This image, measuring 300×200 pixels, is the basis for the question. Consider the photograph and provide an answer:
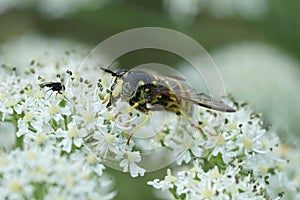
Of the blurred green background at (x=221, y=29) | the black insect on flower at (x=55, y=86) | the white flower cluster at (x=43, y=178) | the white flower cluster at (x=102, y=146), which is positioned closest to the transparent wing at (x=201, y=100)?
the white flower cluster at (x=102, y=146)

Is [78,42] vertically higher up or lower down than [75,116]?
higher up

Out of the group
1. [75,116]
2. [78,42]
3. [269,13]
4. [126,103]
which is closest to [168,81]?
[126,103]

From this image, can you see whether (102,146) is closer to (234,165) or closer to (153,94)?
(153,94)

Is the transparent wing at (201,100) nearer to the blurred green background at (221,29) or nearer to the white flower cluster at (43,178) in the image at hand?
the white flower cluster at (43,178)

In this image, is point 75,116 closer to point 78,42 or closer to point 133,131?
point 133,131

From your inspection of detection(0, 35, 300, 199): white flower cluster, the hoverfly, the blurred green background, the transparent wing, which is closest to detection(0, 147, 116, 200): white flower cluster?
detection(0, 35, 300, 199): white flower cluster

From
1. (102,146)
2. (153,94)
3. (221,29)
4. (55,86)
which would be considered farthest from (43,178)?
(221,29)

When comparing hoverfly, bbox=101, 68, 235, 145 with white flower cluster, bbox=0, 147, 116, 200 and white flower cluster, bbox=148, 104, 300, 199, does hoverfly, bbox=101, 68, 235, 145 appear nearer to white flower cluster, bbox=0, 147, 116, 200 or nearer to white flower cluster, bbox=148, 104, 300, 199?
white flower cluster, bbox=148, 104, 300, 199
